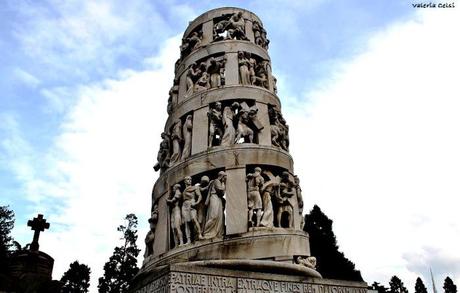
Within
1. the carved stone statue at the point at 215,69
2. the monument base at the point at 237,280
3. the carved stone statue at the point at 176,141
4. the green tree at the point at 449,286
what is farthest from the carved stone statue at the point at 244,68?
the green tree at the point at 449,286

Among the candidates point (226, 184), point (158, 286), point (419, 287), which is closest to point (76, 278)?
point (226, 184)

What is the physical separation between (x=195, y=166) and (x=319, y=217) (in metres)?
22.8

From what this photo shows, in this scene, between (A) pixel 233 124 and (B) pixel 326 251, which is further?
(B) pixel 326 251

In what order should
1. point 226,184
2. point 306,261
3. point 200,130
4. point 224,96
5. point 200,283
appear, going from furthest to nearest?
point 224,96, point 200,130, point 226,184, point 306,261, point 200,283

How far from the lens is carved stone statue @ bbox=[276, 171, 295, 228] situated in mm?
10438

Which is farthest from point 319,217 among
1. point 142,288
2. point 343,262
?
point 142,288

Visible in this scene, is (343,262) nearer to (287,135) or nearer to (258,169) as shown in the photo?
(287,135)

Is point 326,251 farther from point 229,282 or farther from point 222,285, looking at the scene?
point 222,285

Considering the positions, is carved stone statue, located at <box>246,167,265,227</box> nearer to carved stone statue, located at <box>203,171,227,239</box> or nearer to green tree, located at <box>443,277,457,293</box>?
carved stone statue, located at <box>203,171,227,239</box>

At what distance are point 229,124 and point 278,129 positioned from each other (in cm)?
153

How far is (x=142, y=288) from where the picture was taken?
8.35m

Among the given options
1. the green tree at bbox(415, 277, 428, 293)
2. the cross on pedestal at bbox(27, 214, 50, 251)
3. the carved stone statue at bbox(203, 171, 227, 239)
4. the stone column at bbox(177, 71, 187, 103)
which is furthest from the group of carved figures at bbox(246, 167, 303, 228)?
the green tree at bbox(415, 277, 428, 293)

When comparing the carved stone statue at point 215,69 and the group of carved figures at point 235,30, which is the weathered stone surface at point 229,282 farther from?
the group of carved figures at point 235,30

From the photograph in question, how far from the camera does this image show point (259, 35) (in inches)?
564
